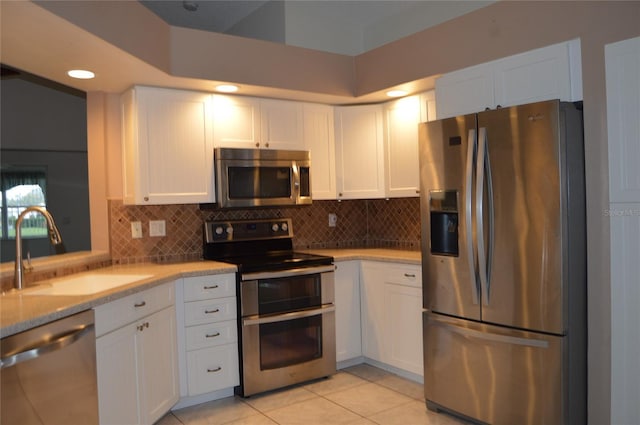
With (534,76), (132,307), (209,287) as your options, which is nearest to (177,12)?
(209,287)

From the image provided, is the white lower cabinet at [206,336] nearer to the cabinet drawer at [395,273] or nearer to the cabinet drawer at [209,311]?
the cabinet drawer at [209,311]

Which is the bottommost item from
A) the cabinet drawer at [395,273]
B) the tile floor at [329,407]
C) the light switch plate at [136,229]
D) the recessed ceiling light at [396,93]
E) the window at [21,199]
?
the tile floor at [329,407]

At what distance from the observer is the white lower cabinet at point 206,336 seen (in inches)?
122

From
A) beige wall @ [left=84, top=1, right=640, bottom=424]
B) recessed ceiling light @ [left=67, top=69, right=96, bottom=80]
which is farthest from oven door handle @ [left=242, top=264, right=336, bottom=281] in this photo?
recessed ceiling light @ [left=67, top=69, right=96, bottom=80]

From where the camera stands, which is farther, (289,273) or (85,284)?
(289,273)

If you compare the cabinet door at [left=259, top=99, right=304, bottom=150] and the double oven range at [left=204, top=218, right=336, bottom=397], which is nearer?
the double oven range at [left=204, top=218, right=336, bottom=397]

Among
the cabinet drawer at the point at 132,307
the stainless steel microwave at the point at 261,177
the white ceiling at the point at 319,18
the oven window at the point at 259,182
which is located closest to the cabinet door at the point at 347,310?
the stainless steel microwave at the point at 261,177

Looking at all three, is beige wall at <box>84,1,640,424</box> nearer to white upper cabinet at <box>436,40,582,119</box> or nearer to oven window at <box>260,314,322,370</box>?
white upper cabinet at <box>436,40,582,119</box>

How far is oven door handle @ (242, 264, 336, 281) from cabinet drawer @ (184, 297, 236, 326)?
0.19 metres

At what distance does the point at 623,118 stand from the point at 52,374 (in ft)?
8.75

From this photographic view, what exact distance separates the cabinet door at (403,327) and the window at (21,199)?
259 centimetres

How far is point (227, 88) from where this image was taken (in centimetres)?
341

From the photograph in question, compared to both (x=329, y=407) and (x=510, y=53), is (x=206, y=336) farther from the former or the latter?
(x=510, y=53)

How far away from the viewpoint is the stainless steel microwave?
3467 mm
